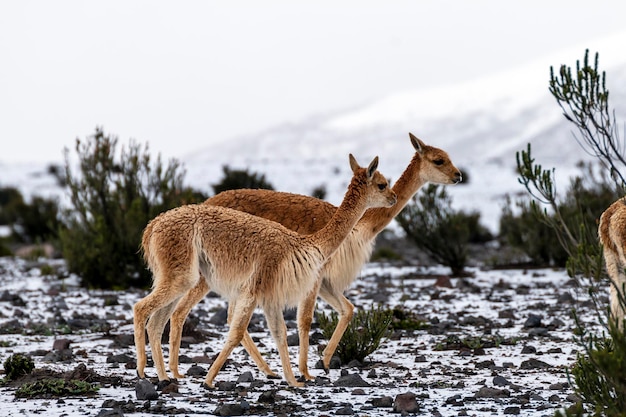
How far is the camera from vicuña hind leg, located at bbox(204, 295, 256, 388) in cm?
613

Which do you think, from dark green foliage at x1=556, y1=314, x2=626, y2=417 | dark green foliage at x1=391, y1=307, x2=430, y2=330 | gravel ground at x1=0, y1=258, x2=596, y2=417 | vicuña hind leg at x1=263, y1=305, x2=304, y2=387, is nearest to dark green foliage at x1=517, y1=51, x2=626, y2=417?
dark green foliage at x1=556, y1=314, x2=626, y2=417

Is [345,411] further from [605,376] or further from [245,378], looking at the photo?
[605,376]

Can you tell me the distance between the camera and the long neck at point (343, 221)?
6516 mm

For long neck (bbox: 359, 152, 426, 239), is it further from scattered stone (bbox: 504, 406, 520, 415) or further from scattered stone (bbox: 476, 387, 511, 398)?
scattered stone (bbox: 504, 406, 520, 415)

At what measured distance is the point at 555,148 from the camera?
334 ft

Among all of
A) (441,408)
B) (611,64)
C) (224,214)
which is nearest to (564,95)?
(441,408)

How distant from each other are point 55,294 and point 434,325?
216 inches

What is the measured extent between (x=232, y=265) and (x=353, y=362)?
159 centimetres

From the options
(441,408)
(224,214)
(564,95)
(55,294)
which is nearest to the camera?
(564,95)

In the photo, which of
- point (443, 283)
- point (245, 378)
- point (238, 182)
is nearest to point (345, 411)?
point (245, 378)

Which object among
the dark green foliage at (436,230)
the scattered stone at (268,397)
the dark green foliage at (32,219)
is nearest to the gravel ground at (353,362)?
the scattered stone at (268,397)

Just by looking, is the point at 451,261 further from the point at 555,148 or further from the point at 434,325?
the point at 555,148

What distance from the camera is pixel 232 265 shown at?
6340 millimetres

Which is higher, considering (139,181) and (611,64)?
(611,64)
